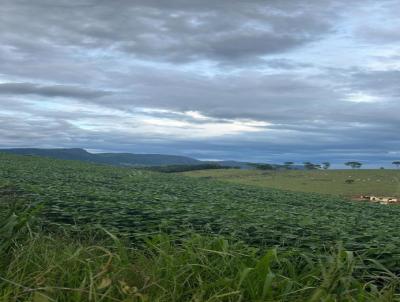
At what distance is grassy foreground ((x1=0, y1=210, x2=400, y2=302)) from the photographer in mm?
4510

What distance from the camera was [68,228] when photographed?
764cm

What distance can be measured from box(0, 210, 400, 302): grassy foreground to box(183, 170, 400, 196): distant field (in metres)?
37.4

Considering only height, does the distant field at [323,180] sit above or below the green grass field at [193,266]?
below

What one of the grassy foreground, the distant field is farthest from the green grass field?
the distant field

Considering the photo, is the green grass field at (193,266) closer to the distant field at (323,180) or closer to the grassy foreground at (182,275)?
the grassy foreground at (182,275)

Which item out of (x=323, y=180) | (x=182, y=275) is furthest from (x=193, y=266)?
(x=323, y=180)

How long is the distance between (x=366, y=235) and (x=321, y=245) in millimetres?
1617

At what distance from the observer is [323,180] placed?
56281mm

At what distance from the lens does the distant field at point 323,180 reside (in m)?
44.5

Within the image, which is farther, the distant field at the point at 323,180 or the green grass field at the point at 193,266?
the distant field at the point at 323,180

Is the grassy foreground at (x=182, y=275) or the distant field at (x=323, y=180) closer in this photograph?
the grassy foreground at (x=182, y=275)

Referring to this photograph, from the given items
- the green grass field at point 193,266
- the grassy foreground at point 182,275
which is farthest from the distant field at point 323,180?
the grassy foreground at point 182,275

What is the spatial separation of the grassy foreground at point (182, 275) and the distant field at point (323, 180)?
123ft

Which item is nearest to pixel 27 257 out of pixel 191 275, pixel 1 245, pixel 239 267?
pixel 1 245
